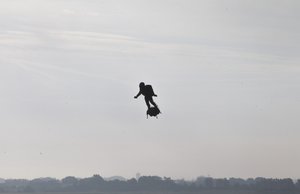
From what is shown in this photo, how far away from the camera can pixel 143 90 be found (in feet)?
154

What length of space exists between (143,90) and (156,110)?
59.0 inches

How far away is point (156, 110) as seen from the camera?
47.6 m
